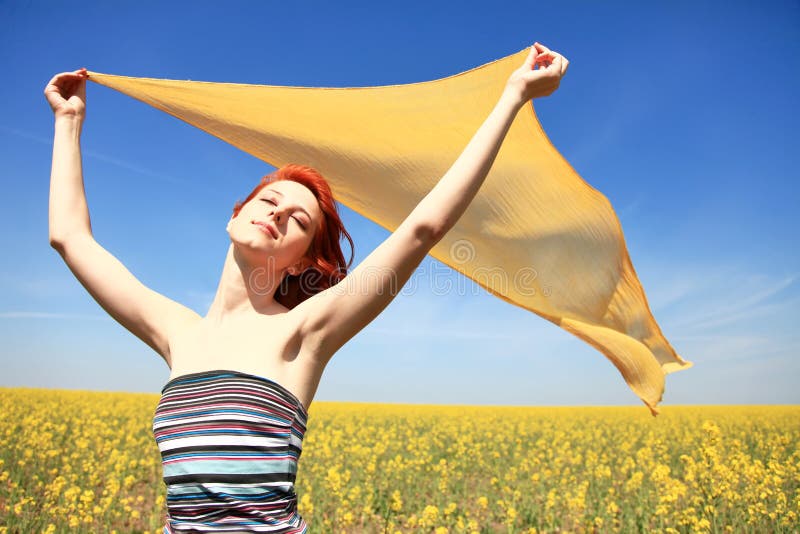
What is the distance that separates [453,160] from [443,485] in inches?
200

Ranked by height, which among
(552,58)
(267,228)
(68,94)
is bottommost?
(267,228)

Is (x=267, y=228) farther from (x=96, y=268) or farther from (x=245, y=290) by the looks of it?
(x=96, y=268)

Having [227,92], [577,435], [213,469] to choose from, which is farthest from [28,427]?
[577,435]

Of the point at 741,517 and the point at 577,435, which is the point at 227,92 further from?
the point at 577,435

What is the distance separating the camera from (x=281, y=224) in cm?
147

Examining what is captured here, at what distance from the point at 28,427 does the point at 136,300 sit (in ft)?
31.3

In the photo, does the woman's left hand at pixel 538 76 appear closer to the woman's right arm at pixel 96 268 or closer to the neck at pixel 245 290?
the neck at pixel 245 290

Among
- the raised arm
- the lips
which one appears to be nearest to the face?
the lips

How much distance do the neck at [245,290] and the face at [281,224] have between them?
0.18 ft

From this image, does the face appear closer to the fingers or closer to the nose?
the nose

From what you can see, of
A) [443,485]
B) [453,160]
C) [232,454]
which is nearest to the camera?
[232,454]

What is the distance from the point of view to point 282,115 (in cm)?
214

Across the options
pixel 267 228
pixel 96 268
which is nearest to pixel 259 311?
pixel 267 228

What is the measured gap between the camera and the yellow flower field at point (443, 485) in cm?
504
